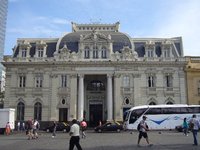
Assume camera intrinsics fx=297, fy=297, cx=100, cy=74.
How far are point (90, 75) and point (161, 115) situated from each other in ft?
63.0

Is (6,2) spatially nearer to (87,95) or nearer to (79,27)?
(79,27)

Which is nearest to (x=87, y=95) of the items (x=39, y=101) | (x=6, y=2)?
(x=39, y=101)

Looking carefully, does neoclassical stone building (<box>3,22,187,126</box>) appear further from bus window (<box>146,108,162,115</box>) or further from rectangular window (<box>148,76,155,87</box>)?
bus window (<box>146,108,162,115</box>)

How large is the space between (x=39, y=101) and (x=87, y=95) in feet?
29.4

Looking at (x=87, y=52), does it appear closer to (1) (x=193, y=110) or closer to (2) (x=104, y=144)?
(1) (x=193, y=110)

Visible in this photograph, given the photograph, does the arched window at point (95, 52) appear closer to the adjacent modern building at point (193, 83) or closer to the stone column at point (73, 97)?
the stone column at point (73, 97)

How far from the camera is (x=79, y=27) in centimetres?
6200

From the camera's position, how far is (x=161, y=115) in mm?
40562

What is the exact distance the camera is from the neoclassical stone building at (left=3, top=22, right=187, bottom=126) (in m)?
53.8

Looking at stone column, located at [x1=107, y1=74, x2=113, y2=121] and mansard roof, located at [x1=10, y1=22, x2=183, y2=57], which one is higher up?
mansard roof, located at [x1=10, y1=22, x2=183, y2=57]

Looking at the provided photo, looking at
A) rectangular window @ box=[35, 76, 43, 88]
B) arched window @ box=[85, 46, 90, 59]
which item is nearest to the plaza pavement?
rectangular window @ box=[35, 76, 43, 88]

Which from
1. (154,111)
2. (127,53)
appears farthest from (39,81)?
(154,111)

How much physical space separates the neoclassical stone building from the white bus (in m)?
12.9

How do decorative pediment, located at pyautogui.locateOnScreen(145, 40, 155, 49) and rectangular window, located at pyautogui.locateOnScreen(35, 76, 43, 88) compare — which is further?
decorative pediment, located at pyautogui.locateOnScreen(145, 40, 155, 49)
